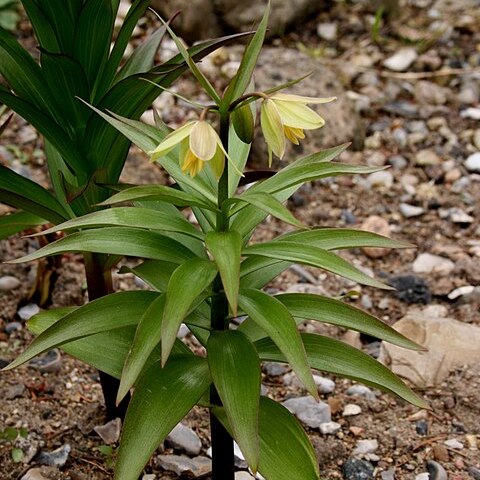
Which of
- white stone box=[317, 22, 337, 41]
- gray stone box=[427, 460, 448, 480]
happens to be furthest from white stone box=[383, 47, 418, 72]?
gray stone box=[427, 460, 448, 480]

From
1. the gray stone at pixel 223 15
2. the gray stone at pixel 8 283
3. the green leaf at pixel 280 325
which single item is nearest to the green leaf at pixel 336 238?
the green leaf at pixel 280 325

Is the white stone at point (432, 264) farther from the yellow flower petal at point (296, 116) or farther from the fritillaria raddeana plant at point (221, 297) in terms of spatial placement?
the yellow flower petal at point (296, 116)

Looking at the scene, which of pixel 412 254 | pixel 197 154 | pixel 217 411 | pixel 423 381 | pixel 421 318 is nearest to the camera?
pixel 197 154

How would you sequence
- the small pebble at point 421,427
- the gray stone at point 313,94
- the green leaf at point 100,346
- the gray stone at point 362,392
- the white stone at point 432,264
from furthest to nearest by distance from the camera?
the gray stone at point 313,94, the white stone at point 432,264, the gray stone at point 362,392, the small pebble at point 421,427, the green leaf at point 100,346

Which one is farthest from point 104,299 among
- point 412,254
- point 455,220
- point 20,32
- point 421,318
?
point 20,32

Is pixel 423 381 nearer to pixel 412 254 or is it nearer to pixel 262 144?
pixel 412 254

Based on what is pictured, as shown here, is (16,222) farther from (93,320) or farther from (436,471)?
(436,471)
